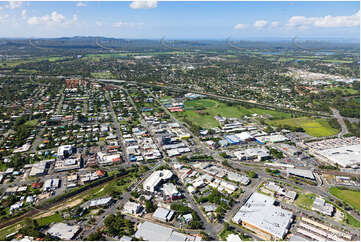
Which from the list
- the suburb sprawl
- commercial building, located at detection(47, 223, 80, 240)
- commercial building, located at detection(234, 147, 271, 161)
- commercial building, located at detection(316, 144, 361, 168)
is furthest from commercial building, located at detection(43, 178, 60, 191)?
commercial building, located at detection(316, 144, 361, 168)

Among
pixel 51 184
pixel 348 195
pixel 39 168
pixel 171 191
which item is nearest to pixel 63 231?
pixel 51 184

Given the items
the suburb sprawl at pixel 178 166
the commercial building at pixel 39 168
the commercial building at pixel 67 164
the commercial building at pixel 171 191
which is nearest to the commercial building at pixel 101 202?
the suburb sprawl at pixel 178 166

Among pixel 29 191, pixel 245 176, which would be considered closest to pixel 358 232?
pixel 245 176

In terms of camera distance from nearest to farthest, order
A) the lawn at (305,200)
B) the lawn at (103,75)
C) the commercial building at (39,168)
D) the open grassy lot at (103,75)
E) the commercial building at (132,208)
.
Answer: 1. the commercial building at (132,208)
2. the lawn at (305,200)
3. the commercial building at (39,168)
4. the lawn at (103,75)
5. the open grassy lot at (103,75)

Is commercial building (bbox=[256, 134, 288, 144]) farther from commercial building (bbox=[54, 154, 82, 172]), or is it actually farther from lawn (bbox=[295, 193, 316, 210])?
commercial building (bbox=[54, 154, 82, 172])

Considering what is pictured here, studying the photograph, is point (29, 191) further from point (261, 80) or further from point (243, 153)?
point (261, 80)

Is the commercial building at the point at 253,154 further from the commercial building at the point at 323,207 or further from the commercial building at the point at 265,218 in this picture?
the commercial building at the point at 323,207

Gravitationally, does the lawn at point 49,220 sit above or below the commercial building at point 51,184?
below
